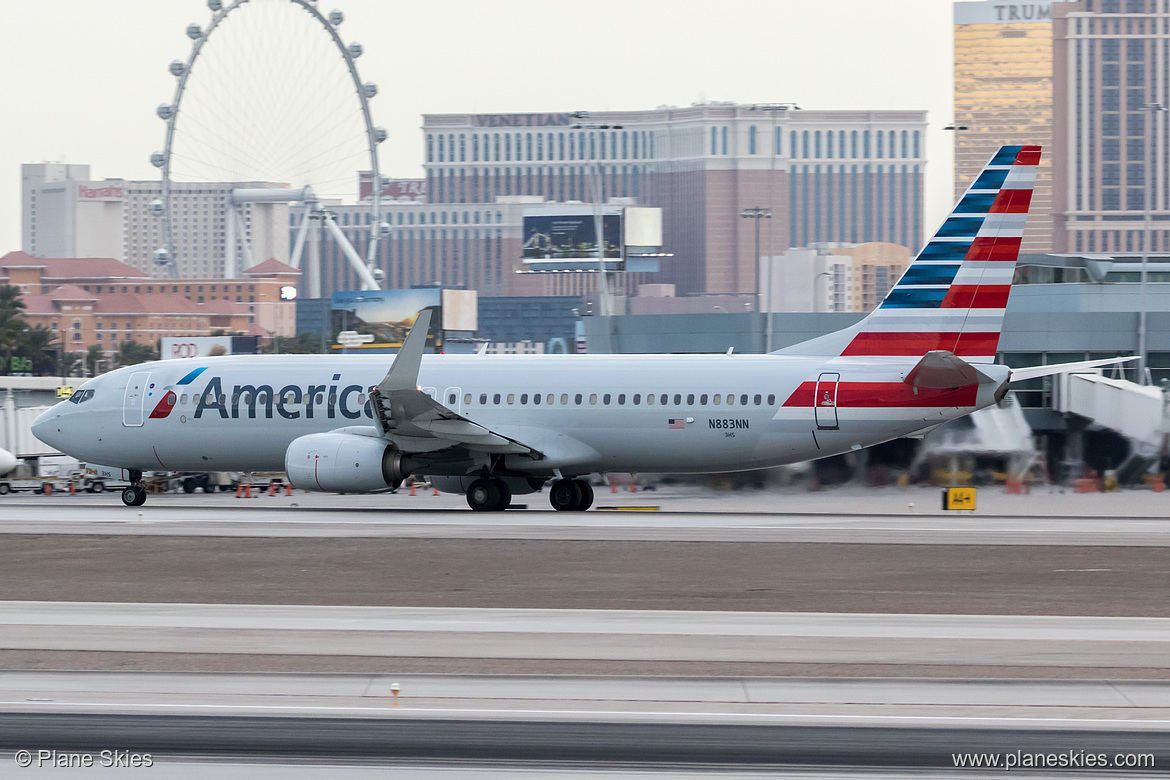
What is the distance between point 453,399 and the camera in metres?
35.1

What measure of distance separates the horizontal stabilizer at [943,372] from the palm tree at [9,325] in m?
80.0

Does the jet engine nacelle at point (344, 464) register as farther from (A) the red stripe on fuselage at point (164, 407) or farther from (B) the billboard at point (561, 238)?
(B) the billboard at point (561, 238)

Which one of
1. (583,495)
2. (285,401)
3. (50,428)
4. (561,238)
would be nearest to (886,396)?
(583,495)

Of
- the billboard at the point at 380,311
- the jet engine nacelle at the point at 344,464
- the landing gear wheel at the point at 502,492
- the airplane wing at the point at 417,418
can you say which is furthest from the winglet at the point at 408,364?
the billboard at the point at 380,311

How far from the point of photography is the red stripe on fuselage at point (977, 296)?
106ft

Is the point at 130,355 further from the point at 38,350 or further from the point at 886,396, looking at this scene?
the point at 886,396

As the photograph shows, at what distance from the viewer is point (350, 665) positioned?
15445 millimetres

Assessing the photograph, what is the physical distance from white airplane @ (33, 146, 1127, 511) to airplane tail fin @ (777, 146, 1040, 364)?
0.10ft

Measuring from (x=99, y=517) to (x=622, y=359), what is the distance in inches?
485

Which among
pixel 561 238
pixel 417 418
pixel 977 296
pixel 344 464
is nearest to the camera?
pixel 977 296

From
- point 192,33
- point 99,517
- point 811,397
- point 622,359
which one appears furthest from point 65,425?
point 192,33

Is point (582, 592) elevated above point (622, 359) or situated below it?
below

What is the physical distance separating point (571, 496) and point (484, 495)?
2.15 metres

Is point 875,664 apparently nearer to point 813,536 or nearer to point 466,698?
point 466,698
